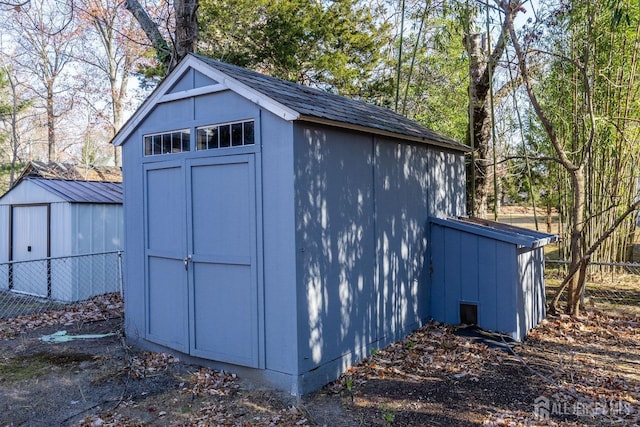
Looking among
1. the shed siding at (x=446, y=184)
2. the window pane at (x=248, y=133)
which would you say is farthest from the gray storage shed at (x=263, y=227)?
the shed siding at (x=446, y=184)

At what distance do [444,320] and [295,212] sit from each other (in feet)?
9.97

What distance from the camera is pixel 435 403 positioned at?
Answer: 385 cm

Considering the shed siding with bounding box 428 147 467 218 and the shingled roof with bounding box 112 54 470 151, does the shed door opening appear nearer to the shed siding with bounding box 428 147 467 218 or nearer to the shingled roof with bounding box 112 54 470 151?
the shingled roof with bounding box 112 54 470 151

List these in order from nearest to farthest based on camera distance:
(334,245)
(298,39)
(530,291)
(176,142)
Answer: (334,245) → (176,142) → (530,291) → (298,39)

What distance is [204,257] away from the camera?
179 inches

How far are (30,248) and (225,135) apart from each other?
749cm

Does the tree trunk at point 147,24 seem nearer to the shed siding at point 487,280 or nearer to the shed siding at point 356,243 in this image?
the shed siding at point 356,243

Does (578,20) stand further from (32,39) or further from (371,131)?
(32,39)

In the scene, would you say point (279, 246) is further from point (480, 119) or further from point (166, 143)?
point (480, 119)

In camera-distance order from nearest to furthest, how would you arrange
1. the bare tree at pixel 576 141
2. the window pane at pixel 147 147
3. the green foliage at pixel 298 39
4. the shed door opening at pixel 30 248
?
the window pane at pixel 147 147
the bare tree at pixel 576 141
the shed door opening at pixel 30 248
the green foliage at pixel 298 39

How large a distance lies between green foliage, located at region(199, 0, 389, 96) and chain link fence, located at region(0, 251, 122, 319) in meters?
5.23

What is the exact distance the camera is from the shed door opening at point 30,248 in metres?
9.28

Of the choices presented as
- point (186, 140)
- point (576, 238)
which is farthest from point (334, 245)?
point (576, 238)

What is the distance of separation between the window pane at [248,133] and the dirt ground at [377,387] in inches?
86.5
